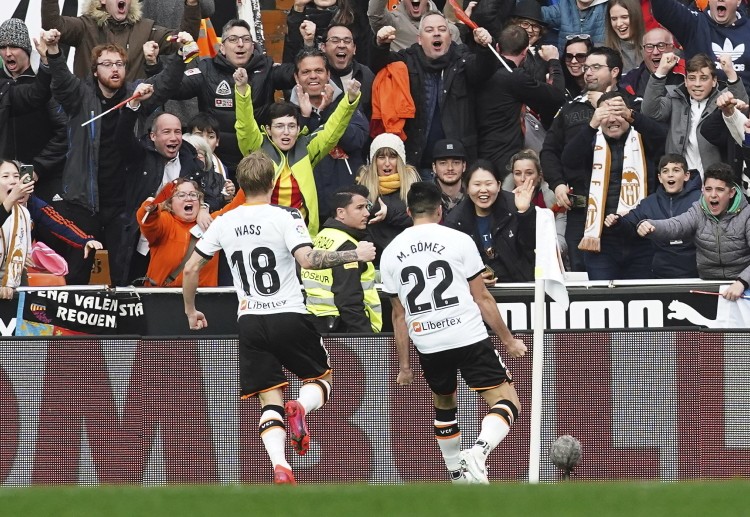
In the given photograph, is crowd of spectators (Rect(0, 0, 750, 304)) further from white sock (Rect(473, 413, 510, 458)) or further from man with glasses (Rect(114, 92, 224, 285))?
white sock (Rect(473, 413, 510, 458))

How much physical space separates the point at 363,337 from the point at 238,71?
289 cm

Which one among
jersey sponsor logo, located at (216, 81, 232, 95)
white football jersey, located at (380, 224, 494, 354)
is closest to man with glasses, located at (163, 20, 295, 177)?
jersey sponsor logo, located at (216, 81, 232, 95)

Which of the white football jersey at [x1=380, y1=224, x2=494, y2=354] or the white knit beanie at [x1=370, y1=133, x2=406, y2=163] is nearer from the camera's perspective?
the white football jersey at [x1=380, y1=224, x2=494, y2=354]

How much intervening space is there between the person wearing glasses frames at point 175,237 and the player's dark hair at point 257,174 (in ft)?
8.05

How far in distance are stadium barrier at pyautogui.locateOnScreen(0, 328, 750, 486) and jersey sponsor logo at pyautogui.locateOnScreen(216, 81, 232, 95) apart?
344cm

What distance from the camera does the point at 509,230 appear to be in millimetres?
13469

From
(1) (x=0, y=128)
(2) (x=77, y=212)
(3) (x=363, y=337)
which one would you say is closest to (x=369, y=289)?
(3) (x=363, y=337)

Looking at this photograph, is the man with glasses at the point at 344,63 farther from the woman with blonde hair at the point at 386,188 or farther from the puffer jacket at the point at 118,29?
the puffer jacket at the point at 118,29

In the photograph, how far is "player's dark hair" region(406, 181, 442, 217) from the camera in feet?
37.4

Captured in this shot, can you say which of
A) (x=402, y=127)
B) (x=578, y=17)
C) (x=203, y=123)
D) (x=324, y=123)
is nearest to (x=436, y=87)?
(x=402, y=127)

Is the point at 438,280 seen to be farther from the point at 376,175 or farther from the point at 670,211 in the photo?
the point at 670,211

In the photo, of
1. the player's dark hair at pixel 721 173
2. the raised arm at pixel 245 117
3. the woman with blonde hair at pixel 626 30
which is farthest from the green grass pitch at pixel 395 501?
the woman with blonde hair at pixel 626 30

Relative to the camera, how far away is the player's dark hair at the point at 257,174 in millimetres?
11109

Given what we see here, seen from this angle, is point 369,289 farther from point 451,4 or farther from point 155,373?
point 451,4
